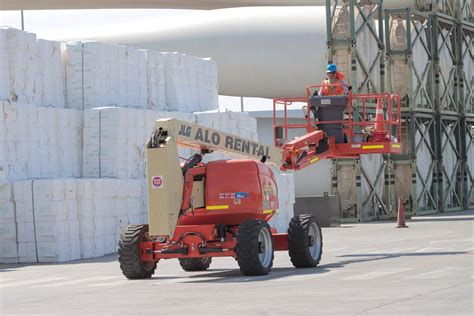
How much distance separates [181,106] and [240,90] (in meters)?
29.5

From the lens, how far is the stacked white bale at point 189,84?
31.4 meters

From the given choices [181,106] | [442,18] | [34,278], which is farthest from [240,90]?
[34,278]

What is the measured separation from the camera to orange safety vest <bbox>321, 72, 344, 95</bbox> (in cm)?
2473

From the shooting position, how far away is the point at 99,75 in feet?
93.0

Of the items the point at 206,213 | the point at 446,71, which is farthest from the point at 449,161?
the point at 206,213

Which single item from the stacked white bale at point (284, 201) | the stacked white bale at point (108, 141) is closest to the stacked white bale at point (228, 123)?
the stacked white bale at point (284, 201)

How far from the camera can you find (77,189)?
2533cm

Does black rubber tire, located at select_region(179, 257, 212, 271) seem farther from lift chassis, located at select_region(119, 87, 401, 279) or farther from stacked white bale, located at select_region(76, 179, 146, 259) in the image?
stacked white bale, located at select_region(76, 179, 146, 259)

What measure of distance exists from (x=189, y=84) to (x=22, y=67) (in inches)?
271

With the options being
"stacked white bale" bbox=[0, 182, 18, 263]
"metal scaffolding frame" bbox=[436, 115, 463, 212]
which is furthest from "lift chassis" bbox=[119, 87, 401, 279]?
"metal scaffolding frame" bbox=[436, 115, 463, 212]

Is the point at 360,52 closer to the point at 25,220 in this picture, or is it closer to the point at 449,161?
the point at 449,161

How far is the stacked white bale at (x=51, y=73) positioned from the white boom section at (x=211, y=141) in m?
7.26

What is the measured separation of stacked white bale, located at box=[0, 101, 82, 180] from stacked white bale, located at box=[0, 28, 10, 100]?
0.34 metres

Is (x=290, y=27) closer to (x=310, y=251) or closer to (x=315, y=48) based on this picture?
(x=315, y=48)
